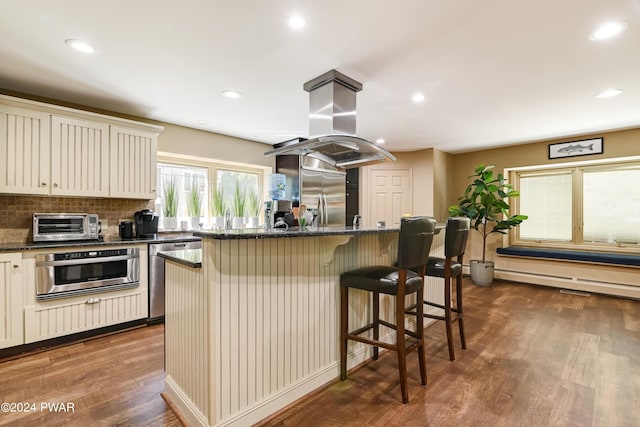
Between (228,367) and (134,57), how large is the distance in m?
2.40

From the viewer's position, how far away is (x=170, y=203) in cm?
403

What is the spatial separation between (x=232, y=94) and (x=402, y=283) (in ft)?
8.22

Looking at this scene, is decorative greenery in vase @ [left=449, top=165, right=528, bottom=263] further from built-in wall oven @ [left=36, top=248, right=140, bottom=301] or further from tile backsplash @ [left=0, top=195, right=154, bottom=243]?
tile backsplash @ [left=0, top=195, right=154, bottom=243]

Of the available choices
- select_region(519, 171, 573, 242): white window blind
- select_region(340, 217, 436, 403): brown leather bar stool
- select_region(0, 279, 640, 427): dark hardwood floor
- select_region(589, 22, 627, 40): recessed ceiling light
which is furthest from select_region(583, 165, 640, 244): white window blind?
select_region(340, 217, 436, 403): brown leather bar stool

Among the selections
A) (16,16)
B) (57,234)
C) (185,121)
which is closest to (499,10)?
(16,16)

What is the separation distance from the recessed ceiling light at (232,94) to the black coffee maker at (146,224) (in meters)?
1.69

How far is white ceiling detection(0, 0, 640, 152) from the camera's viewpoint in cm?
178

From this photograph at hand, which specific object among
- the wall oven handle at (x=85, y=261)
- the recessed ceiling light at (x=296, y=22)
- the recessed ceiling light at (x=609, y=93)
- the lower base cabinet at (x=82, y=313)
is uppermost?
the recessed ceiling light at (x=609, y=93)

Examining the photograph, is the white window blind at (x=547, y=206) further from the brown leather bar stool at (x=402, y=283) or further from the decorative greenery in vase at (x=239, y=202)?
the decorative greenery in vase at (x=239, y=202)

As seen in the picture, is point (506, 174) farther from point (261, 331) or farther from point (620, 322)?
point (261, 331)

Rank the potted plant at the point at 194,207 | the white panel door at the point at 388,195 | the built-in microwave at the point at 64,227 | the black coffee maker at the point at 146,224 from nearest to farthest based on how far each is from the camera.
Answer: the built-in microwave at the point at 64,227 < the black coffee maker at the point at 146,224 < the potted plant at the point at 194,207 < the white panel door at the point at 388,195

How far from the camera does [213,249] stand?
1.52m

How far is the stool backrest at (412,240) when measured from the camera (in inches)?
73.1

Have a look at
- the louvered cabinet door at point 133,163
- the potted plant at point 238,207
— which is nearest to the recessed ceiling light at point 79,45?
the louvered cabinet door at point 133,163
